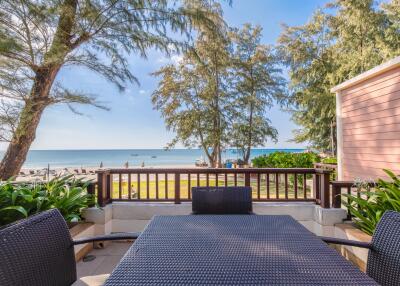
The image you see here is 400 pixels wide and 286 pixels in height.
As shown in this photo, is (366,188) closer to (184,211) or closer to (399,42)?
(184,211)

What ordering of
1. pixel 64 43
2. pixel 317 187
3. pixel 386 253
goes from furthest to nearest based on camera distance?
pixel 64 43, pixel 317 187, pixel 386 253

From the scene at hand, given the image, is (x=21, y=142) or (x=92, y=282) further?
(x=21, y=142)

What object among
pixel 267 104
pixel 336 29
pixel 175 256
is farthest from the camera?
pixel 267 104

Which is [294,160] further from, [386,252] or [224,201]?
[386,252]

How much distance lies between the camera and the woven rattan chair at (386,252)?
125cm

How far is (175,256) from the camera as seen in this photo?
1.21m

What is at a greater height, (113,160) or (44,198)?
(44,198)

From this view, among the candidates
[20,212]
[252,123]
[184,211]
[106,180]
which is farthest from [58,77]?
[252,123]

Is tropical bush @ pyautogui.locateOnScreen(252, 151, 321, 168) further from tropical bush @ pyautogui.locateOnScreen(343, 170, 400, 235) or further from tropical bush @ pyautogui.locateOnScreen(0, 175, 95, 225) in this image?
tropical bush @ pyautogui.locateOnScreen(0, 175, 95, 225)

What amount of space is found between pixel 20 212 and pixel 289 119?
12.9 metres

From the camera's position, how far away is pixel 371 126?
429 centimetres

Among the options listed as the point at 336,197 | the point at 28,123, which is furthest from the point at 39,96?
the point at 336,197

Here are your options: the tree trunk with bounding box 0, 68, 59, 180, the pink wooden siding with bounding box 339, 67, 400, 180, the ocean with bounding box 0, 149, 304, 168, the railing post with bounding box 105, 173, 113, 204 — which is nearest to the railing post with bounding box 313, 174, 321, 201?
the pink wooden siding with bounding box 339, 67, 400, 180

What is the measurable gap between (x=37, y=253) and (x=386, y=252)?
5.63ft
